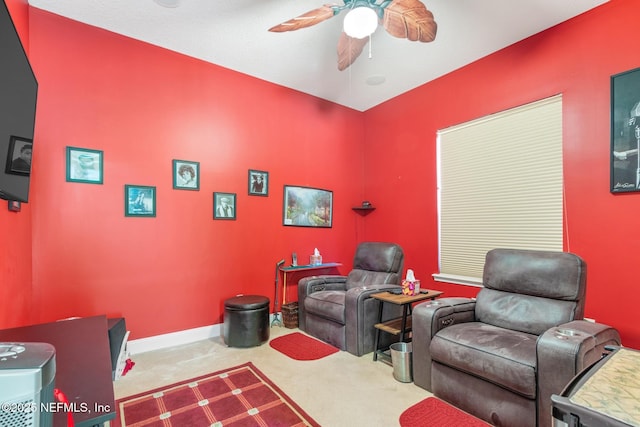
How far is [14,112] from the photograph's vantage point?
1313mm

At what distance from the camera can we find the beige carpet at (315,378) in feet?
6.89

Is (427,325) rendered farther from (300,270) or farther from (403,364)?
(300,270)

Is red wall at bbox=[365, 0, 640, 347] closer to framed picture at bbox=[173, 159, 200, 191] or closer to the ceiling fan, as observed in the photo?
the ceiling fan

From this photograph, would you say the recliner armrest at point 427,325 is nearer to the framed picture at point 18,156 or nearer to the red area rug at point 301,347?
the red area rug at point 301,347

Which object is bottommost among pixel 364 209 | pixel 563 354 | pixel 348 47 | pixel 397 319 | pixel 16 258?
Answer: pixel 397 319

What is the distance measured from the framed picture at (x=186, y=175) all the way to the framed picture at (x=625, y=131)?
156 inches

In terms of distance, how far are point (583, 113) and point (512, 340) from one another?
86.4 inches

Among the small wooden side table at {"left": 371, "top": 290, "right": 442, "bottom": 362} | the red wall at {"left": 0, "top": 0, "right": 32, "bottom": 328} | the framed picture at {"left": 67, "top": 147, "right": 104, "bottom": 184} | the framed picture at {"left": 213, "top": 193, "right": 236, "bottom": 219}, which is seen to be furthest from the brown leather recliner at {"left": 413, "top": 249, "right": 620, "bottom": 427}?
the framed picture at {"left": 67, "top": 147, "right": 104, "bottom": 184}

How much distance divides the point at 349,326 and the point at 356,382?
62 cm

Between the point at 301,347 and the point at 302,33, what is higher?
the point at 302,33

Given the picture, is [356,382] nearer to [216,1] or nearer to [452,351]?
[452,351]

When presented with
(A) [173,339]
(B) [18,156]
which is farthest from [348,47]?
(A) [173,339]

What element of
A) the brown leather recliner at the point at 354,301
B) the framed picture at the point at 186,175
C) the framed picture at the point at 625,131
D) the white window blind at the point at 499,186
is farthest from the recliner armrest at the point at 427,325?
the framed picture at the point at 186,175

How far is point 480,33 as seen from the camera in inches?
Result: 121
